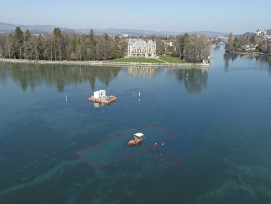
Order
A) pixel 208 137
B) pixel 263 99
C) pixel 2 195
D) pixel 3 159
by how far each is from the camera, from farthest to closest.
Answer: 1. pixel 263 99
2. pixel 208 137
3. pixel 3 159
4. pixel 2 195

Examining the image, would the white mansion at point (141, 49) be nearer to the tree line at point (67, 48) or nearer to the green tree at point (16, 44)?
the tree line at point (67, 48)

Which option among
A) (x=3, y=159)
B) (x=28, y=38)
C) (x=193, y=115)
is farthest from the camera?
(x=28, y=38)

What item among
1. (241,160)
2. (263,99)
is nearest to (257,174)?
(241,160)

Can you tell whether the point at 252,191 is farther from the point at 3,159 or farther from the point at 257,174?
the point at 3,159

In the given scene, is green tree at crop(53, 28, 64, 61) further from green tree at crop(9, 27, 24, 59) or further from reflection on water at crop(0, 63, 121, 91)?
green tree at crop(9, 27, 24, 59)

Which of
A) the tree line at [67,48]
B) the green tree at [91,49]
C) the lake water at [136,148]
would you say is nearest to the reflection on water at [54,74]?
the lake water at [136,148]

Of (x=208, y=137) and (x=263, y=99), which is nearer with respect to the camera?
(x=208, y=137)

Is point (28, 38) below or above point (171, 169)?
above
